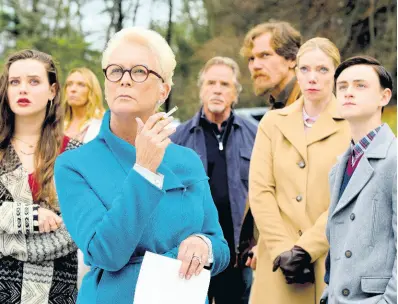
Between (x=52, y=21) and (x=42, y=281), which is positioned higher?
(x=52, y=21)

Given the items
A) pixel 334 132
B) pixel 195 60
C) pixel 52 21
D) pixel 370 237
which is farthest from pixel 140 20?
pixel 370 237

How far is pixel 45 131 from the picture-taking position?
4340 millimetres

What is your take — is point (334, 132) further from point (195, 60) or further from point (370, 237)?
point (195, 60)

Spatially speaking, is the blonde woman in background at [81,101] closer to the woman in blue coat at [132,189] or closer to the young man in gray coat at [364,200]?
the young man in gray coat at [364,200]

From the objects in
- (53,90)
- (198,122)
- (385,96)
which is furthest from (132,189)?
(198,122)

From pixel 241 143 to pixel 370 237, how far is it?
2.79 meters

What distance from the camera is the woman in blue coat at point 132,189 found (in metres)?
2.71

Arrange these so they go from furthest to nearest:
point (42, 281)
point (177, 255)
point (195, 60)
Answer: point (195, 60) → point (42, 281) → point (177, 255)

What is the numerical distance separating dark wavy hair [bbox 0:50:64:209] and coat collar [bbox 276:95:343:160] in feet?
4.50

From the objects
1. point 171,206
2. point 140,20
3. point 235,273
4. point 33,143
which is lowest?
point 235,273

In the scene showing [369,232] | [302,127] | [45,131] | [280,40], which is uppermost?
[280,40]

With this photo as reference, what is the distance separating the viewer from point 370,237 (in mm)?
3467

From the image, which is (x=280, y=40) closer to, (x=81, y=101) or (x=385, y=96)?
(x=385, y=96)

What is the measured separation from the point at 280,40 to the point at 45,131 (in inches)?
79.8
